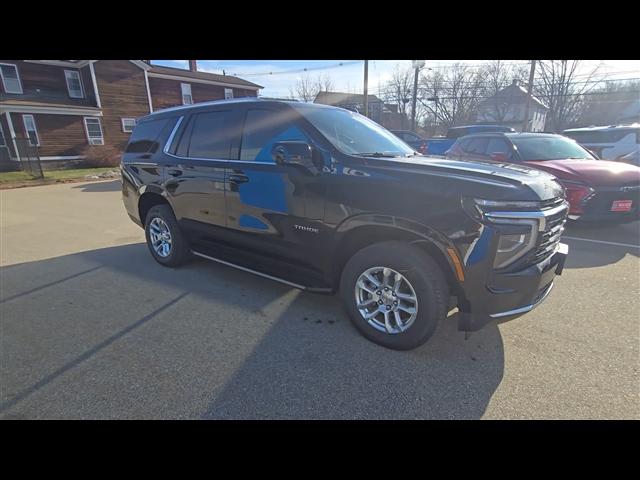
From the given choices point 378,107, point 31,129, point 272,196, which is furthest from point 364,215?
point 378,107

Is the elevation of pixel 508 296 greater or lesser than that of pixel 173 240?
greater

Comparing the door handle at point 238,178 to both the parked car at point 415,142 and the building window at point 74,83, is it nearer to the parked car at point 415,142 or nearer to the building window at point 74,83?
the parked car at point 415,142

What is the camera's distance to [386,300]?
2844mm

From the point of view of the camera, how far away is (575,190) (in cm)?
543

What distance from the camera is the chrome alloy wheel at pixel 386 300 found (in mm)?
2738

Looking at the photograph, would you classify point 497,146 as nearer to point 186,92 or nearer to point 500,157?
point 500,157

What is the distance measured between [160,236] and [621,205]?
7022 millimetres

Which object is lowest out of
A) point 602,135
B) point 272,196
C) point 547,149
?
point 272,196

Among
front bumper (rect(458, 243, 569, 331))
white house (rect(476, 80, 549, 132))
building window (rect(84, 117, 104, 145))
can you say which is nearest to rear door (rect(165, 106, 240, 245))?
front bumper (rect(458, 243, 569, 331))

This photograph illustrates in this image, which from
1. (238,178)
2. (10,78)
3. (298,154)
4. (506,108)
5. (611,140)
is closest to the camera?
(298,154)

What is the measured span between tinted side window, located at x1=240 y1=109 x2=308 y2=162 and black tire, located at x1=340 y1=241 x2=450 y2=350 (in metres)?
1.24

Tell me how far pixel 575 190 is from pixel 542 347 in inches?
148

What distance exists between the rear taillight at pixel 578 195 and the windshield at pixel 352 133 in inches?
135

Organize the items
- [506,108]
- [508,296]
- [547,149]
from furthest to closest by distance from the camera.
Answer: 1. [506,108]
2. [547,149]
3. [508,296]
